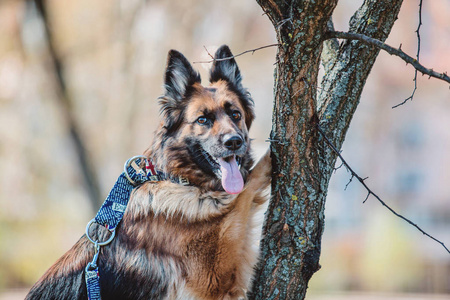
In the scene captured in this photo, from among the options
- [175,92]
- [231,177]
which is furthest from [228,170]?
[175,92]

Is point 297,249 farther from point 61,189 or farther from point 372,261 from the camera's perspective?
point 61,189

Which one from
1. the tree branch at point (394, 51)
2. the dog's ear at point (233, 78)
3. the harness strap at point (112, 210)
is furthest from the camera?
the dog's ear at point (233, 78)

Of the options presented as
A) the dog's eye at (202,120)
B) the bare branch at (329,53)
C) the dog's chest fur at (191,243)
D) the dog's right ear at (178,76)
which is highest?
the bare branch at (329,53)

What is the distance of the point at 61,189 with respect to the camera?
1202 cm

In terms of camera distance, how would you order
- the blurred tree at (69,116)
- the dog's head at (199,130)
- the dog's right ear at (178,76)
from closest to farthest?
1. the dog's head at (199,130)
2. the dog's right ear at (178,76)
3. the blurred tree at (69,116)

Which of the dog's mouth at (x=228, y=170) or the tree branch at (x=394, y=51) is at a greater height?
the tree branch at (x=394, y=51)

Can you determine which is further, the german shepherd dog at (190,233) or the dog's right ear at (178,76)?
the dog's right ear at (178,76)

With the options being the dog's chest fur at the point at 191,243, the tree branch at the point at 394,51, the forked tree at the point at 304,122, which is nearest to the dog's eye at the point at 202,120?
the dog's chest fur at the point at 191,243

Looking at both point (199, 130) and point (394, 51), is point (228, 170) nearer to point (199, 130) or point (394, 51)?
point (199, 130)

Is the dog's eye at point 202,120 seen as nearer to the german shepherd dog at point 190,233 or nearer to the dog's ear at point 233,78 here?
the german shepherd dog at point 190,233

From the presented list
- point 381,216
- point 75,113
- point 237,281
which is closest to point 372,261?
point 381,216

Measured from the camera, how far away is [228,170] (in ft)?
10.6

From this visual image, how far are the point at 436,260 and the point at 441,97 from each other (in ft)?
13.4

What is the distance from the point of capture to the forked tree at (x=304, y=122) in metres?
2.53
